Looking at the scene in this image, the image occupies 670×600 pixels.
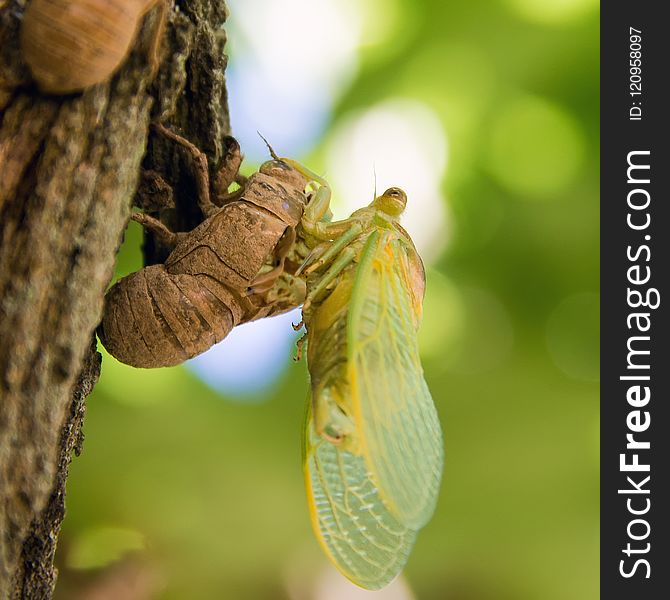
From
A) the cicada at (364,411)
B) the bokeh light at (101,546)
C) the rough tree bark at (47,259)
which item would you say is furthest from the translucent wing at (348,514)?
the bokeh light at (101,546)

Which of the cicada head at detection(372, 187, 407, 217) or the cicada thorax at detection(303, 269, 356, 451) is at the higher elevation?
the cicada head at detection(372, 187, 407, 217)

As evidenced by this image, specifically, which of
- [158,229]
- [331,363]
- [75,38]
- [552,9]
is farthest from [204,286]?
[552,9]

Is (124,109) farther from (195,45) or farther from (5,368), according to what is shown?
(5,368)

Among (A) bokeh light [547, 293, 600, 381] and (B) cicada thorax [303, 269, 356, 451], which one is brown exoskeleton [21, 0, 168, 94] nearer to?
(B) cicada thorax [303, 269, 356, 451]

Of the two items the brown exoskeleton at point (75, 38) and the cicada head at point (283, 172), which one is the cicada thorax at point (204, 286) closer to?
the cicada head at point (283, 172)

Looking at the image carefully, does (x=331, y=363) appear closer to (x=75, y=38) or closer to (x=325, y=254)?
(x=325, y=254)

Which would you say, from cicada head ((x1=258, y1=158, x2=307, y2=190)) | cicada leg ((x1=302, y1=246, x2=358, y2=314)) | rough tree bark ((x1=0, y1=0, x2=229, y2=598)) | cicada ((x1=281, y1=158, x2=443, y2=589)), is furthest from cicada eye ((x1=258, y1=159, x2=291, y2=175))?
rough tree bark ((x1=0, y1=0, x2=229, y2=598))

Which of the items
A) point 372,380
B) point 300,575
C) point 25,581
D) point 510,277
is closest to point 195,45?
point 372,380
